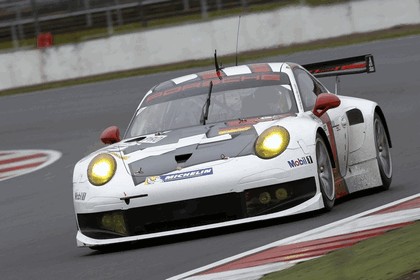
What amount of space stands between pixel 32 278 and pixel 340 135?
115 inches

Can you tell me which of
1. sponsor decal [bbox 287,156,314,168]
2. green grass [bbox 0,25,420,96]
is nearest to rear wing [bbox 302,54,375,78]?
sponsor decal [bbox 287,156,314,168]

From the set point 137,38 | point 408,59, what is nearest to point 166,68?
point 137,38

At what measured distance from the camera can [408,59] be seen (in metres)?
20.9

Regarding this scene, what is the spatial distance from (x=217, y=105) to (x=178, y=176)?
1.31 m

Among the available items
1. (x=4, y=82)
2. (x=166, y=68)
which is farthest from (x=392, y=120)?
(x=4, y=82)

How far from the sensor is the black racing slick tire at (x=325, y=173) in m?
8.50

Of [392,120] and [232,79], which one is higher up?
[232,79]

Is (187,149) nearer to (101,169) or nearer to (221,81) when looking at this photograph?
→ (101,169)

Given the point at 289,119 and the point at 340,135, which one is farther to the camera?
the point at 340,135

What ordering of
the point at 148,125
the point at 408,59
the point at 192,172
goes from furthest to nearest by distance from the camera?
1. the point at 408,59
2. the point at 148,125
3. the point at 192,172

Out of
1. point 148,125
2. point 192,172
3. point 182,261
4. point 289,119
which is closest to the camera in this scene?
point 182,261

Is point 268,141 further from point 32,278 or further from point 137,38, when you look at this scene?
point 137,38

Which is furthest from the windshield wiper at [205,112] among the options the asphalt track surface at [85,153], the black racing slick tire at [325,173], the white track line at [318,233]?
the white track line at [318,233]

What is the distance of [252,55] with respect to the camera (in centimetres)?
2573
